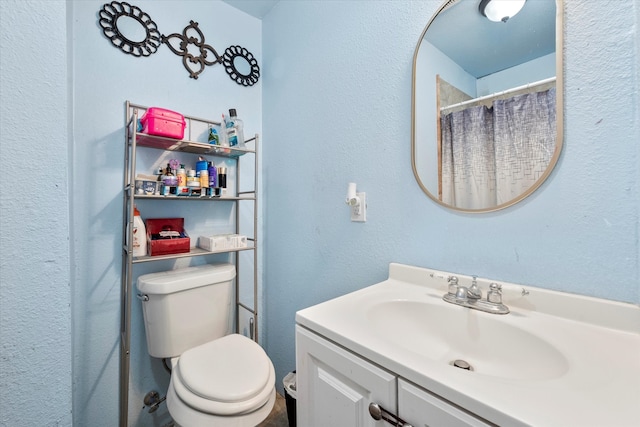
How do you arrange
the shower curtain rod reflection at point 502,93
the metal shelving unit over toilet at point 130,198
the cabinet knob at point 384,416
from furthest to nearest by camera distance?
the metal shelving unit over toilet at point 130,198, the shower curtain rod reflection at point 502,93, the cabinet knob at point 384,416

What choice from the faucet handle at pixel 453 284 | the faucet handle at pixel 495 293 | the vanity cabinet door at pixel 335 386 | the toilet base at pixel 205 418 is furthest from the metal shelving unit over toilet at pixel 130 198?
the faucet handle at pixel 495 293

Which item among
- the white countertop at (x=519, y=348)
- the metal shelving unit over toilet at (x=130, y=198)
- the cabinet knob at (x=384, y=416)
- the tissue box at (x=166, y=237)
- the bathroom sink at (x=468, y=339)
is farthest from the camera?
the tissue box at (x=166, y=237)

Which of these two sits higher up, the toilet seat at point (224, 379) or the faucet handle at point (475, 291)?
the faucet handle at point (475, 291)

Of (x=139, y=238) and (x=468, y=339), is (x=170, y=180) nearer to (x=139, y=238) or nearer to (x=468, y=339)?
(x=139, y=238)

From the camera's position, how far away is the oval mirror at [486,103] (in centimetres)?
70

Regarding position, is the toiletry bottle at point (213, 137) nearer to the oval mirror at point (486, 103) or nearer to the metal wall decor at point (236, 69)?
the metal wall decor at point (236, 69)

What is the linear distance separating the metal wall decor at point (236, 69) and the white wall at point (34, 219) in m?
0.91

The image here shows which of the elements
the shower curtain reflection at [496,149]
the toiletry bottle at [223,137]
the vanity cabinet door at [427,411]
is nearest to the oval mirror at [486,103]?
the shower curtain reflection at [496,149]

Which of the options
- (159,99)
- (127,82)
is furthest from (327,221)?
Answer: (127,82)

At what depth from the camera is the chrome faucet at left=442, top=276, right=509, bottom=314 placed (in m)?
0.71

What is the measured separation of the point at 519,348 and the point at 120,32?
1.92 m

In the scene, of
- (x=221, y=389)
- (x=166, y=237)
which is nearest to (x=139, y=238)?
(x=166, y=237)

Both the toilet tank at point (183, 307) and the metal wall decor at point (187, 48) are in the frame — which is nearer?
the toilet tank at point (183, 307)

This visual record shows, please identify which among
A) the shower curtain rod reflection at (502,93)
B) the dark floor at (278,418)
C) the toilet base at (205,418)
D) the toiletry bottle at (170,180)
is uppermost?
the shower curtain rod reflection at (502,93)
